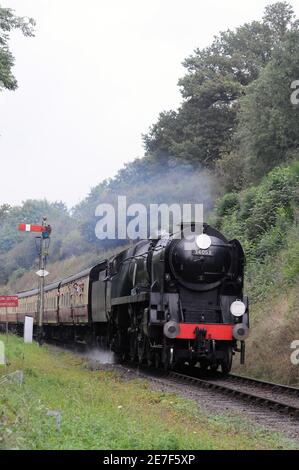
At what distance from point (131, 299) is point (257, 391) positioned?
5.17 m

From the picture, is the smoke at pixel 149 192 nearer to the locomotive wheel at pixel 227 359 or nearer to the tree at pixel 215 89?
the tree at pixel 215 89

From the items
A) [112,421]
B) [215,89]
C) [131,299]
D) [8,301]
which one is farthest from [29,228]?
[215,89]

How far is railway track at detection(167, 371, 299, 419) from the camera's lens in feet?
40.1

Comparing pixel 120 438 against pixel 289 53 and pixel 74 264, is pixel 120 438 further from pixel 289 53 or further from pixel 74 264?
pixel 74 264

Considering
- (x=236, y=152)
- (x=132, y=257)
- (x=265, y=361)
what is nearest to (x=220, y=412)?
(x=265, y=361)

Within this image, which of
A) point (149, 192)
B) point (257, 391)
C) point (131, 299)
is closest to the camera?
point (257, 391)

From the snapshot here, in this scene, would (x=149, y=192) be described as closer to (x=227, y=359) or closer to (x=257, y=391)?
(x=227, y=359)

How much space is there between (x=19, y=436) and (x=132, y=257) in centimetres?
1311

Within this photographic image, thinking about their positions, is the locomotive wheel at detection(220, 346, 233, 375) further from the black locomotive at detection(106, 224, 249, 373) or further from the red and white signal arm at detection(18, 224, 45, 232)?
the red and white signal arm at detection(18, 224, 45, 232)

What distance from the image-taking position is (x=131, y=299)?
19.0m

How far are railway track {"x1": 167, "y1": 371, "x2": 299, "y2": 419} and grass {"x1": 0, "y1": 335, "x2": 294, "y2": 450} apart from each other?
51.8 inches

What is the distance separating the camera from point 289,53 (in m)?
31.8

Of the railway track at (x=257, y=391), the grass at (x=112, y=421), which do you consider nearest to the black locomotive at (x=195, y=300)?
the railway track at (x=257, y=391)

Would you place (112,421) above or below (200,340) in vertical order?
below
